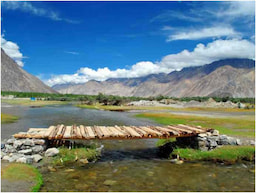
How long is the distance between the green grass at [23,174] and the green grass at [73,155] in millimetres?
2131

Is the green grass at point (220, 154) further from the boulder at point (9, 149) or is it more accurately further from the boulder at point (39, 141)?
the boulder at point (9, 149)

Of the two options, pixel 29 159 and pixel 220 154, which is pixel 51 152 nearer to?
pixel 29 159

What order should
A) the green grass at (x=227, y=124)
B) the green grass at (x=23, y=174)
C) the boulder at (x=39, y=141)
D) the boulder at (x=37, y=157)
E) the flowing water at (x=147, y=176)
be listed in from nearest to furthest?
the green grass at (x=23, y=174)
the flowing water at (x=147, y=176)
the boulder at (x=37, y=157)
the boulder at (x=39, y=141)
the green grass at (x=227, y=124)

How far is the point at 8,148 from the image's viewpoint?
16.2m

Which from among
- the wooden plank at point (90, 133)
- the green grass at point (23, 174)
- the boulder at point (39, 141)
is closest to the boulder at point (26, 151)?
the boulder at point (39, 141)

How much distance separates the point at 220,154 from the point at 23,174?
13.0m

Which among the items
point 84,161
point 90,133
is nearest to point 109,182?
point 84,161

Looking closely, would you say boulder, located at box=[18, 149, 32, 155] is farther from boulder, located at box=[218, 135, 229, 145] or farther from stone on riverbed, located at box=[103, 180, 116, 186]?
boulder, located at box=[218, 135, 229, 145]

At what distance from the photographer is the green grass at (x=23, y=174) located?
471 inches

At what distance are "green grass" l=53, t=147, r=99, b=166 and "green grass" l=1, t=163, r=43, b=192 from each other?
213cm

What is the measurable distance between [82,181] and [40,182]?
2.08 m

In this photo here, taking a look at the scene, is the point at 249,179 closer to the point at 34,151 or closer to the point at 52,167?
the point at 52,167

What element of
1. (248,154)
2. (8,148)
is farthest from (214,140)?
(8,148)

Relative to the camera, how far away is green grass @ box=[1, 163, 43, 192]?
1195 centimetres
